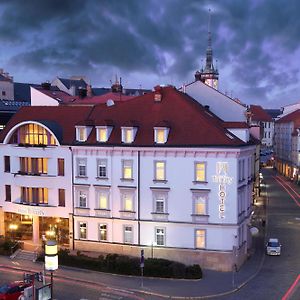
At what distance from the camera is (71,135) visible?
2233 inches

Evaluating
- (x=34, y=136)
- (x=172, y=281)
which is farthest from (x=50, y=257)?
(x=34, y=136)

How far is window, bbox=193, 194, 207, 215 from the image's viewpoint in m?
51.1

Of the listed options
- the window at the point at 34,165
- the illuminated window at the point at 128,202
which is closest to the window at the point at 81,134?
the window at the point at 34,165

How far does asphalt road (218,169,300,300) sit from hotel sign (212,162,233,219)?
7321 mm

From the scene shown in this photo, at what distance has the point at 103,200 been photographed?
181 feet

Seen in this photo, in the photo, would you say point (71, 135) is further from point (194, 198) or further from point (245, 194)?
point (245, 194)

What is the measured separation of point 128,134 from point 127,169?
370 centimetres

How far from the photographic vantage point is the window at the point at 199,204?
51.1m

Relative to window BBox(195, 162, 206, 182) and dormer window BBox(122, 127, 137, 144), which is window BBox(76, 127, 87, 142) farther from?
window BBox(195, 162, 206, 182)

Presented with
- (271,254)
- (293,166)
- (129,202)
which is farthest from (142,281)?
(293,166)

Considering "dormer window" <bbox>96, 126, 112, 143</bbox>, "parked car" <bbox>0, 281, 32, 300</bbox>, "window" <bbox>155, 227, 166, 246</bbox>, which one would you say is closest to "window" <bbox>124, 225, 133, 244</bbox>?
"window" <bbox>155, 227, 166, 246</bbox>

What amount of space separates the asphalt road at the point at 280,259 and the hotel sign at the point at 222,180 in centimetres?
732

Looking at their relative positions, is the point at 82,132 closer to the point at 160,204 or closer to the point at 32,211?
the point at 32,211

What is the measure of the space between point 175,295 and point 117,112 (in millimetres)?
22222
